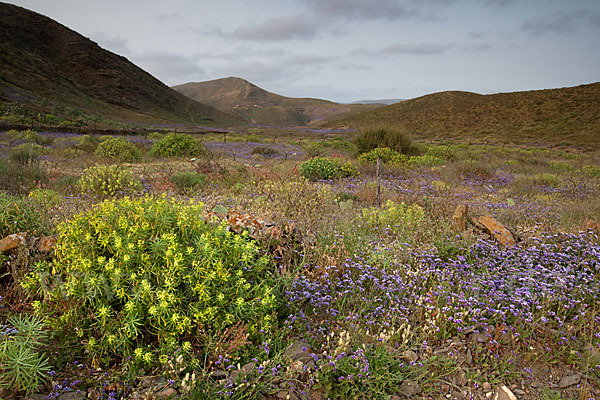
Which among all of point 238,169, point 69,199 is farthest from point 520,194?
point 69,199

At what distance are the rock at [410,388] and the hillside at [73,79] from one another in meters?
46.4

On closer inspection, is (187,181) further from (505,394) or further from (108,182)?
(505,394)

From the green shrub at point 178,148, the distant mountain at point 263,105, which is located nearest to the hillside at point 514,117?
the green shrub at point 178,148

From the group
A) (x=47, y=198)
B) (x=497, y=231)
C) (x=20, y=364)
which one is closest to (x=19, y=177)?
(x=47, y=198)

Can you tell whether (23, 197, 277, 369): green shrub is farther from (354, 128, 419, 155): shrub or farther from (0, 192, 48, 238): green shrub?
(354, 128, 419, 155): shrub

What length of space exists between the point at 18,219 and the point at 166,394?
103 inches

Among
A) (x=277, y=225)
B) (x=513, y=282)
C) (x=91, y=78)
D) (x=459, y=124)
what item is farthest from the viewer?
(x=91, y=78)

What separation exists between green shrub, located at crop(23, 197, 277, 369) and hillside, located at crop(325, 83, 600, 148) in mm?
33984

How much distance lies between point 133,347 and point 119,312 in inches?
11.4

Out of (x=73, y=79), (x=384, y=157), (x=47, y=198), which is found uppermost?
(x=73, y=79)

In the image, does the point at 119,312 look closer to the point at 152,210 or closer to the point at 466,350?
the point at 152,210

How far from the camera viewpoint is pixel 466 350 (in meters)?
2.62

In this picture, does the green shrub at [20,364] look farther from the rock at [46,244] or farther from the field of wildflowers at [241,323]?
the rock at [46,244]

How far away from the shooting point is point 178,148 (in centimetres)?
1220
